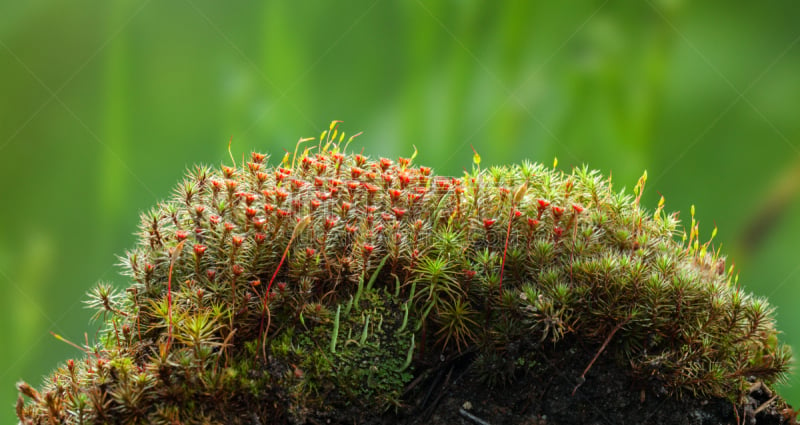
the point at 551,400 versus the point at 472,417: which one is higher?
the point at 551,400

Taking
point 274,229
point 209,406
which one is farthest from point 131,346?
point 274,229

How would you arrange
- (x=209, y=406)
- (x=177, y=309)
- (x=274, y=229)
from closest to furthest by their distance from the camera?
(x=209, y=406)
(x=177, y=309)
(x=274, y=229)

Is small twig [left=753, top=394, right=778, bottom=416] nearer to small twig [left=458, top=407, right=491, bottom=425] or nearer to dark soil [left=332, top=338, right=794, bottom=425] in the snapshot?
dark soil [left=332, top=338, right=794, bottom=425]

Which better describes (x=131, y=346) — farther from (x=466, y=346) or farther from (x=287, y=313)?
(x=466, y=346)

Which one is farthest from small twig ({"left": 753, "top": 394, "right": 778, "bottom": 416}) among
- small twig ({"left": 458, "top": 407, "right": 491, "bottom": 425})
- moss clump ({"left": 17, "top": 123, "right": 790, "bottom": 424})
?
small twig ({"left": 458, "top": 407, "right": 491, "bottom": 425})

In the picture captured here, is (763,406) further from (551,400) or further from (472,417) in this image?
(472,417)

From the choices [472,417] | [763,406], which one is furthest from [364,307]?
[763,406]
